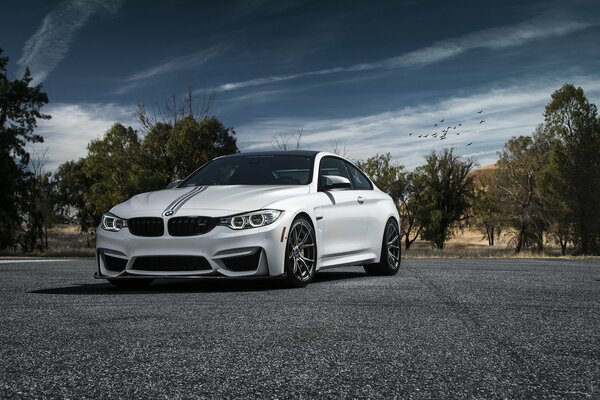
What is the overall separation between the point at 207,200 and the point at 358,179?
2.90 meters

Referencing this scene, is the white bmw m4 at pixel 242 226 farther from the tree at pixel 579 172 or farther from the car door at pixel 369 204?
the tree at pixel 579 172

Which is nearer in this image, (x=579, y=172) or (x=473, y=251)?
(x=579, y=172)

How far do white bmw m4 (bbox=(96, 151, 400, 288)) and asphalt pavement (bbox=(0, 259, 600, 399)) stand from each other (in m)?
0.32

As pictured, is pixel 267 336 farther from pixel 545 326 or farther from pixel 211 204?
pixel 211 204

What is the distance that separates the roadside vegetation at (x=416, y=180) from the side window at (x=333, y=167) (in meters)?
20.4

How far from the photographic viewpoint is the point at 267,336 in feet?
15.5

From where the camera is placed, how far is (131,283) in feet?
27.3

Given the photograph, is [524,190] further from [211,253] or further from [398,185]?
[211,253]

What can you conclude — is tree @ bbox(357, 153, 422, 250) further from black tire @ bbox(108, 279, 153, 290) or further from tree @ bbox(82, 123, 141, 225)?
black tire @ bbox(108, 279, 153, 290)

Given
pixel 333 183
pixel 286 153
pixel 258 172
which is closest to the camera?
pixel 333 183

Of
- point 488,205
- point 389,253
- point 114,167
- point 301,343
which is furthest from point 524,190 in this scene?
point 301,343

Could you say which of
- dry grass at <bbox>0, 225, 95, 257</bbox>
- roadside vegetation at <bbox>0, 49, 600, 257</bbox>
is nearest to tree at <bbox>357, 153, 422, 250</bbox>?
roadside vegetation at <bbox>0, 49, 600, 257</bbox>

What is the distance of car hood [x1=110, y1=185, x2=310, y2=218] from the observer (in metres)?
7.44

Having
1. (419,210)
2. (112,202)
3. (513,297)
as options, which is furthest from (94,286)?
(419,210)
